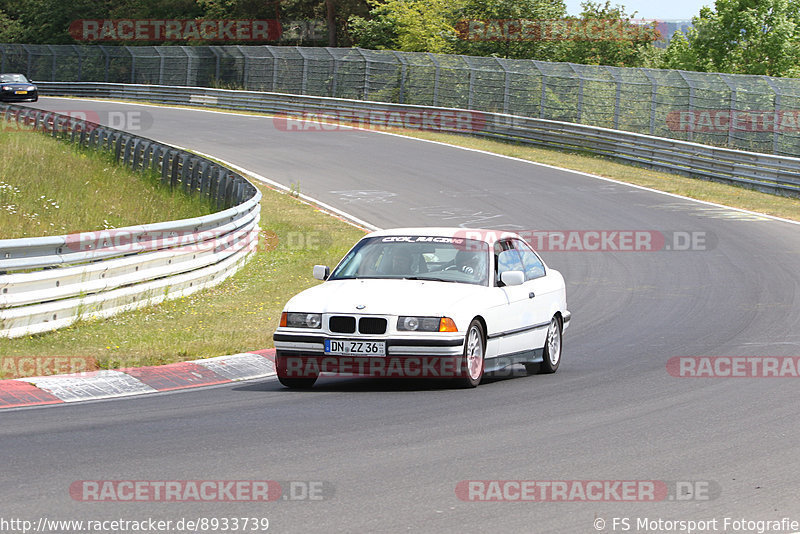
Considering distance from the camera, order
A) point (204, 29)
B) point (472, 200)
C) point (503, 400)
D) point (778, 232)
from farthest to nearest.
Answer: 1. point (204, 29)
2. point (472, 200)
3. point (778, 232)
4. point (503, 400)

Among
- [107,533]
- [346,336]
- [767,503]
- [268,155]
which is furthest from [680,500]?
[268,155]

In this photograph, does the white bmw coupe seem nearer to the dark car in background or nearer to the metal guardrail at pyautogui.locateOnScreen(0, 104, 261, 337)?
the metal guardrail at pyautogui.locateOnScreen(0, 104, 261, 337)

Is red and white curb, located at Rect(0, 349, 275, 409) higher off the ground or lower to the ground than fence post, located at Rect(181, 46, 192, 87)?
lower

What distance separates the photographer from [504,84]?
39.0 m

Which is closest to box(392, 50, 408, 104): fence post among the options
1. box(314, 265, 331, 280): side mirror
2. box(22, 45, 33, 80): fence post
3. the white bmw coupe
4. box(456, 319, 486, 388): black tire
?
box(22, 45, 33, 80): fence post

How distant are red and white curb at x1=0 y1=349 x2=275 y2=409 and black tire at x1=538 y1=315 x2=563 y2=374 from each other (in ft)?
8.73

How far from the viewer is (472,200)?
26.9 m

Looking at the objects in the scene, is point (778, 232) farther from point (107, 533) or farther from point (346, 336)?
point (107, 533)

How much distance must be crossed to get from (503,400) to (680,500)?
3.13 meters

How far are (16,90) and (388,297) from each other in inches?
1766

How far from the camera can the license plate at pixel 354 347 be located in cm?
922

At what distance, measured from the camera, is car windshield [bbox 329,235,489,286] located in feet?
33.9

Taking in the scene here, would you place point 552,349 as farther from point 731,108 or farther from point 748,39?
point 748,39

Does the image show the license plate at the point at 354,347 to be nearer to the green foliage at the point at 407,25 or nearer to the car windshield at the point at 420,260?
the car windshield at the point at 420,260
